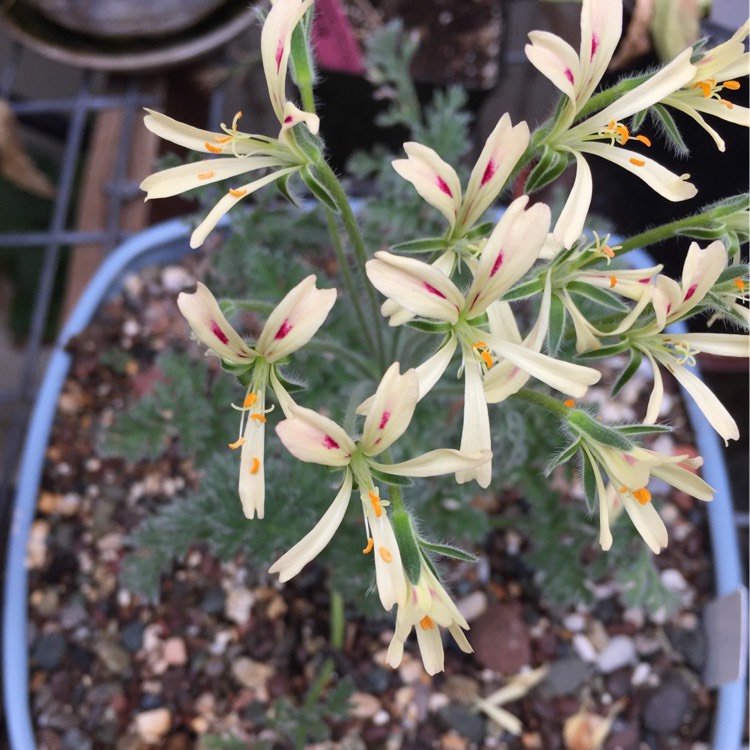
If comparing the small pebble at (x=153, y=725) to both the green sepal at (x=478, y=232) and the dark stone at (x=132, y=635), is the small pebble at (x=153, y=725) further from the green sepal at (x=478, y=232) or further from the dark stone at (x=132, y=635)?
the green sepal at (x=478, y=232)

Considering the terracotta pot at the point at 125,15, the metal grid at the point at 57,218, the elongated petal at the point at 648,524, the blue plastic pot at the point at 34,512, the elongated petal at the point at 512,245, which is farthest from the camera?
the terracotta pot at the point at 125,15

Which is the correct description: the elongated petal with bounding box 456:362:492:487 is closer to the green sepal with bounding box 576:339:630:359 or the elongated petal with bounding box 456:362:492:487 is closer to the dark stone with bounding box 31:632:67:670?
the green sepal with bounding box 576:339:630:359

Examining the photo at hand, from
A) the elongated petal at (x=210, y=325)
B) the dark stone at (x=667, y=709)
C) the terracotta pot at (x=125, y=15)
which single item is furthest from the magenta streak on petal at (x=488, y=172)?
the terracotta pot at (x=125, y=15)

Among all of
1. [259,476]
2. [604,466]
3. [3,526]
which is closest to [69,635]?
[3,526]

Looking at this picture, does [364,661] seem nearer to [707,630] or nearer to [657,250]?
[707,630]

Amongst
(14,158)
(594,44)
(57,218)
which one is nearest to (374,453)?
(594,44)

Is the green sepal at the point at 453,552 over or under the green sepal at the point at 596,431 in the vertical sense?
under
